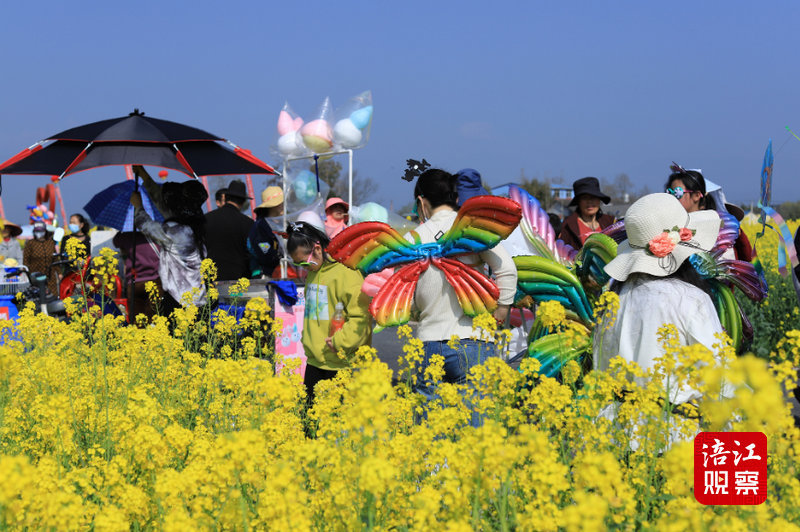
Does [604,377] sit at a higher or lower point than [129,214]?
lower

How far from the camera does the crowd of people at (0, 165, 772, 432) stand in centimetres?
275

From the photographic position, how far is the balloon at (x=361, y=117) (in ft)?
29.8

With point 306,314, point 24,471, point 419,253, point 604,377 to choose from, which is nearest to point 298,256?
point 306,314

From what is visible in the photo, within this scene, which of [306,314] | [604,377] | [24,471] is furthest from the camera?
[306,314]

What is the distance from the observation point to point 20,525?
2.03 metres

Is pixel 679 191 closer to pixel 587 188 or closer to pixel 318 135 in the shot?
pixel 587 188

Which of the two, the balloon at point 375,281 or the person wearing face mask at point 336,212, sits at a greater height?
the person wearing face mask at point 336,212

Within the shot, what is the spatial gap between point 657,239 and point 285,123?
7.66 meters

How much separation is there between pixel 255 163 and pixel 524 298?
322cm

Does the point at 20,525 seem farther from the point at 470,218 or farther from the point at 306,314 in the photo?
the point at 306,314

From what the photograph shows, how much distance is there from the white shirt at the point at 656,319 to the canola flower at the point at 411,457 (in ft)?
0.31

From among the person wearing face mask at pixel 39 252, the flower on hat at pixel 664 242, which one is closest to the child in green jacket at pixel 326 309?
the flower on hat at pixel 664 242

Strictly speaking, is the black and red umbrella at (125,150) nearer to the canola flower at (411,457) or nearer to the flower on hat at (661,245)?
the canola flower at (411,457)

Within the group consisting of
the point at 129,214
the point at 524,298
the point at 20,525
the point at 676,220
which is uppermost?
the point at 129,214
